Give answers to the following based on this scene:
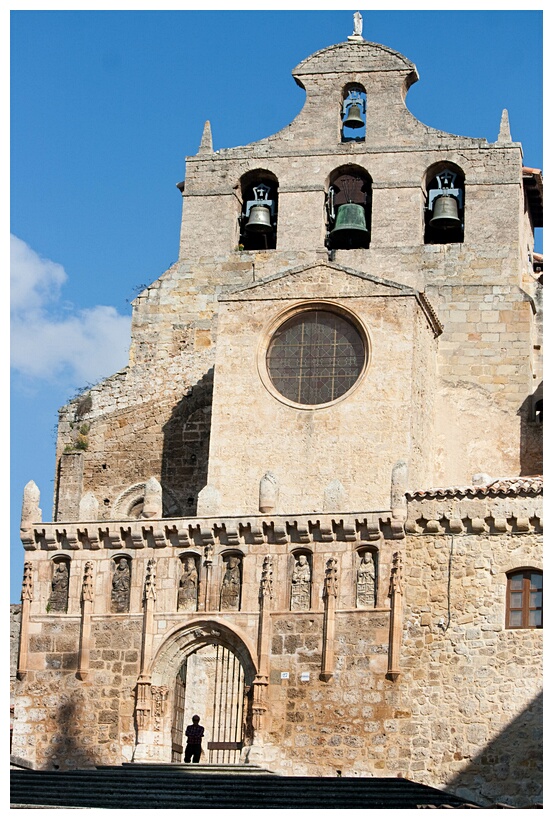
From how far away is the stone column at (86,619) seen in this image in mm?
39094

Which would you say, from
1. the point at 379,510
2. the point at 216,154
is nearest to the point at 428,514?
the point at 379,510

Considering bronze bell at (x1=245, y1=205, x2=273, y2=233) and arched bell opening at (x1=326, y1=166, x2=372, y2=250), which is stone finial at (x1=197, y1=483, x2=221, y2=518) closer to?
arched bell opening at (x1=326, y1=166, x2=372, y2=250)

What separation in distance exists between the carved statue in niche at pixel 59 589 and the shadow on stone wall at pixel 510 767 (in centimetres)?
848

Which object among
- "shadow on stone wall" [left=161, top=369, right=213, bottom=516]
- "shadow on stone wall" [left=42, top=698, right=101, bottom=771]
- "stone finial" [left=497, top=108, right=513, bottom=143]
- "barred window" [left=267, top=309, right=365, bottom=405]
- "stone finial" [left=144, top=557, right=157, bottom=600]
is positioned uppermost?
"stone finial" [left=497, top=108, right=513, bottom=143]

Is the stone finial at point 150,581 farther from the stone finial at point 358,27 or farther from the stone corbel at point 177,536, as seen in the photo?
the stone finial at point 358,27

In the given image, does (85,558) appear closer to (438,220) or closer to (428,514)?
(428,514)

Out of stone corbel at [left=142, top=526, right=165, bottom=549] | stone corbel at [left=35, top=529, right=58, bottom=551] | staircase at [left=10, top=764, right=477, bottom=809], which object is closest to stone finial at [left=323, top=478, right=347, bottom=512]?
stone corbel at [left=142, top=526, right=165, bottom=549]

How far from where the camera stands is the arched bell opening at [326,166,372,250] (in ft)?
152

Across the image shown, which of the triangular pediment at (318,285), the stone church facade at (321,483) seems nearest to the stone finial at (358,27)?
the stone church facade at (321,483)

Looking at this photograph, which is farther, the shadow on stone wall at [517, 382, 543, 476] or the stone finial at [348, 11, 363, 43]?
the stone finial at [348, 11, 363, 43]

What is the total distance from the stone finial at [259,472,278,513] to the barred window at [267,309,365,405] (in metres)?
2.68

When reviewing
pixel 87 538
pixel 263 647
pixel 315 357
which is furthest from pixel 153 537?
pixel 315 357

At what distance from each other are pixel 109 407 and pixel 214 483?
578 centimetres

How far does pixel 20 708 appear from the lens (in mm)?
39375
